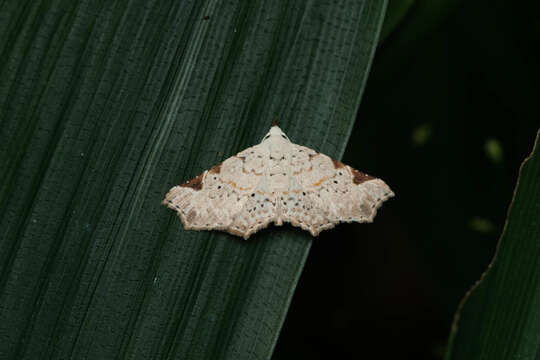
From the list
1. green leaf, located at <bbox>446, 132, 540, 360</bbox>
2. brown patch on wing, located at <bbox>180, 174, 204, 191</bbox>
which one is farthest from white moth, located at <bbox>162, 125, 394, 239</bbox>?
green leaf, located at <bbox>446, 132, 540, 360</bbox>

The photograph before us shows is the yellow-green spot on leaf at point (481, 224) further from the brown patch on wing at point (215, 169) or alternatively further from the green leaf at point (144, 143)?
the brown patch on wing at point (215, 169)

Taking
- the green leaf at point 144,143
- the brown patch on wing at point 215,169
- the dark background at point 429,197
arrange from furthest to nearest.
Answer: the dark background at point 429,197 → the brown patch on wing at point 215,169 → the green leaf at point 144,143

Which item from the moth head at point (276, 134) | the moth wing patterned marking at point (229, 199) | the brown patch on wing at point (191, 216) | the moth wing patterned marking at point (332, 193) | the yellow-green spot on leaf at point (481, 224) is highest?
the yellow-green spot on leaf at point (481, 224)

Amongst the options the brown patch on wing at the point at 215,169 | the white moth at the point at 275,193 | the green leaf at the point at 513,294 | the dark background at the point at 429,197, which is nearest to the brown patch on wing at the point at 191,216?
the white moth at the point at 275,193

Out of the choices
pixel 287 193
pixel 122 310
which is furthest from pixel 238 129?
pixel 122 310

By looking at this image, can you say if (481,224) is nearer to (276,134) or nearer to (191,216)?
(276,134)

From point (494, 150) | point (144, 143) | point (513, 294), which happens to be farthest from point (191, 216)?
point (494, 150)

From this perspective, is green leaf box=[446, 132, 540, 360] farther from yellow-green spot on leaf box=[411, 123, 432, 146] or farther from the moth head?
yellow-green spot on leaf box=[411, 123, 432, 146]
